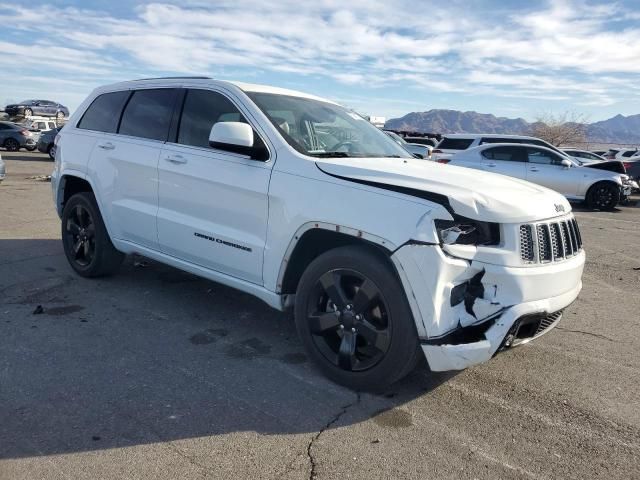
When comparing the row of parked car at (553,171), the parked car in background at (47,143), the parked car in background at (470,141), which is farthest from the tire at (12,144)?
Result: the row of parked car at (553,171)

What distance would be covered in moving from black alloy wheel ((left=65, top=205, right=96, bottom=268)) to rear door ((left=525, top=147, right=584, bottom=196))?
1207 centimetres

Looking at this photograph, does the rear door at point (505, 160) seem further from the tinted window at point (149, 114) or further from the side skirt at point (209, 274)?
the side skirt at point (209, 274)

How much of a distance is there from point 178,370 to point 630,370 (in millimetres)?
3168

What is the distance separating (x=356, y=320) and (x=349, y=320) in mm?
55

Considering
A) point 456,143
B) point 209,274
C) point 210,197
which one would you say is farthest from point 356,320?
point 456,143

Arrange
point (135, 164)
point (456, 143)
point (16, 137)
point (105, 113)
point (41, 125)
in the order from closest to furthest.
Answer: point (135, 164), point (105, 113), point (456, 143), point (16, 137), point (41, 125)

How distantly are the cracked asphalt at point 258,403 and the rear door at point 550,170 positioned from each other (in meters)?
10.3

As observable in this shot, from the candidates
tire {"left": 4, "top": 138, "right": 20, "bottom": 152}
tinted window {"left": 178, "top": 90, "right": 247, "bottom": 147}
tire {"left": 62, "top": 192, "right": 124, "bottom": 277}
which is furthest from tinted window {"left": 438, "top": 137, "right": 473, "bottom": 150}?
tire {"left": 4, "top": 138, "right": 20, "bottom": 152}

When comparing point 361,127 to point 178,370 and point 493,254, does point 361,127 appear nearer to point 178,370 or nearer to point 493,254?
point 493,254

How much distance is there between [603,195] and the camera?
14750 mm

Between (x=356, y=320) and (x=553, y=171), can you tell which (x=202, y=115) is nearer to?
(x=356, y=320)

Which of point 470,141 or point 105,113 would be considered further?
point 470,141

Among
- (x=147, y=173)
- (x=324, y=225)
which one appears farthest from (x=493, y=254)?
(x=147, y=173)

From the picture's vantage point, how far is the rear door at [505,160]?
1466 centimetres
